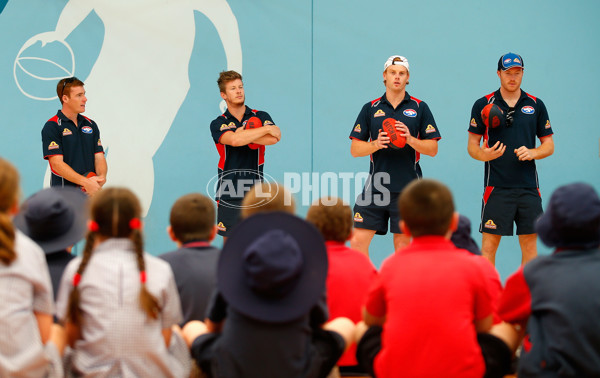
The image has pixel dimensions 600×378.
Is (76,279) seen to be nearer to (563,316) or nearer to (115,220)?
(115,220)

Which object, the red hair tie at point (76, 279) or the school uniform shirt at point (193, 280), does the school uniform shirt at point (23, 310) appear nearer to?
the red hair tie at point (76, 279)

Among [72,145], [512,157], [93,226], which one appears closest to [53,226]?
[93,226]

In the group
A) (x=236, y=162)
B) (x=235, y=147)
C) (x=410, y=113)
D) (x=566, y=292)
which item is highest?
(x=410, y=113)

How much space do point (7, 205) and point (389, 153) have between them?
3.61 m

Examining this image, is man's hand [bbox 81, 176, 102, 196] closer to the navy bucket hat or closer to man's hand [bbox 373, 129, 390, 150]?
man's hand [bbox 373, 129, 390, 150]

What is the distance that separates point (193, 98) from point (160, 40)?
2.15 feet

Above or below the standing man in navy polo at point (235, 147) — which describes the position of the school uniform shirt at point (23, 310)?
below

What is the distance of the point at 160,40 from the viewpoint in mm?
6504

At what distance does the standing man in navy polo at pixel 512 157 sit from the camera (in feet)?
16.8

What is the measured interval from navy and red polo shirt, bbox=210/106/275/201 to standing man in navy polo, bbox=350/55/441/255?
86 centimetres

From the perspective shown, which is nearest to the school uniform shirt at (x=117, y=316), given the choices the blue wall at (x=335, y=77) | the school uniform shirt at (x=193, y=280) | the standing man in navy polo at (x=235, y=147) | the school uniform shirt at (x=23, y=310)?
the school uniform shirt at (x=23, y=310)

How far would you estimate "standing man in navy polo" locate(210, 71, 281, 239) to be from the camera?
546 cm

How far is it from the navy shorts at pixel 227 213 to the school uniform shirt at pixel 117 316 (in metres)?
3.14

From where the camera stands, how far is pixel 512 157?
203 inches
